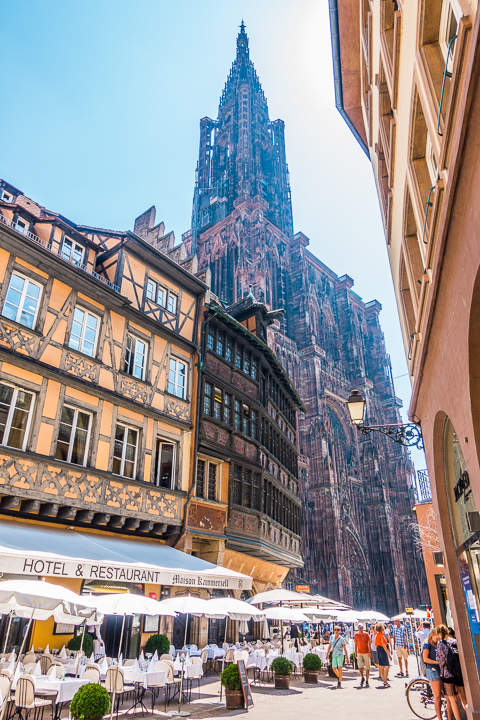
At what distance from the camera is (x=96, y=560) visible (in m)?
9.61

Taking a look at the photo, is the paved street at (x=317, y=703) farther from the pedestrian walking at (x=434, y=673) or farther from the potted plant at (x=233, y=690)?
the pedestrian walking at (x=434, y=673)

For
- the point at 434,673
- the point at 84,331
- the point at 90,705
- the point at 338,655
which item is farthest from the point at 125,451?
the point at 434,673

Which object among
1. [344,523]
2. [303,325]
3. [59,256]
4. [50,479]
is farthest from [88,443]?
[303,325]

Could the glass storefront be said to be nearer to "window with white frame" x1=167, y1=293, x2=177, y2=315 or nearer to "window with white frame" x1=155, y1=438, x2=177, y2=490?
"window with white frame" x1=155, y1=438, x2=177, y2=490

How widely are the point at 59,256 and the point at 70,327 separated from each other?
1.82 metres

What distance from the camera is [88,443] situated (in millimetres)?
12633

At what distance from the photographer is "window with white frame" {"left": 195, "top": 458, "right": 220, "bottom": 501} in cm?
1638

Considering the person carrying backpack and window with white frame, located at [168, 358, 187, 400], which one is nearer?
the person carrying backpack

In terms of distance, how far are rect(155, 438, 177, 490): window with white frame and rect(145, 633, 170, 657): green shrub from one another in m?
3.81

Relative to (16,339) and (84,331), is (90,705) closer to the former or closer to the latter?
(16,339)

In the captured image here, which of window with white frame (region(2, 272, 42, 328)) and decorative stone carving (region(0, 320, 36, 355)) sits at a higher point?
window with white frame (region(2, 272, 42, 328))

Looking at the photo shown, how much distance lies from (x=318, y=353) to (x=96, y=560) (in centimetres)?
4623

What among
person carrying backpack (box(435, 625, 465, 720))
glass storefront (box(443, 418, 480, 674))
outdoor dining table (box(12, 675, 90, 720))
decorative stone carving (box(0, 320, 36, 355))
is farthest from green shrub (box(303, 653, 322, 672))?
decorative stone carving (box(0, 320, 36, 355))

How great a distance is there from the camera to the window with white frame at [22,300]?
11.6 metres
